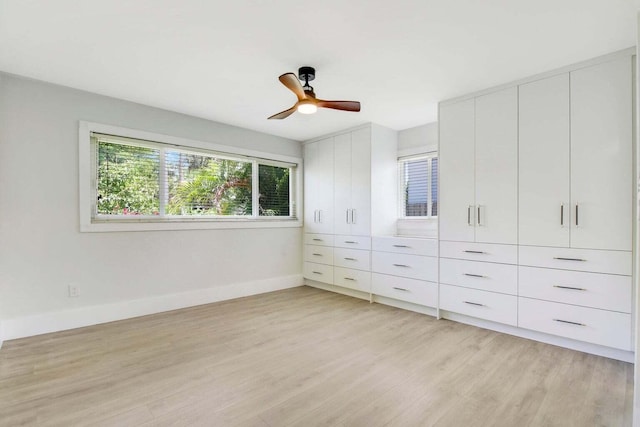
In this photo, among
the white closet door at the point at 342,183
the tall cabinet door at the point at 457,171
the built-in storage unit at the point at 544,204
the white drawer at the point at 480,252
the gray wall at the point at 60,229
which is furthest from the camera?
the white closet door at the point at 342,183

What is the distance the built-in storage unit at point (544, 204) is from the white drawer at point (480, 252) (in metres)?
0.01

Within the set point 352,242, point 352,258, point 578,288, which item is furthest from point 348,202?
point 578,288

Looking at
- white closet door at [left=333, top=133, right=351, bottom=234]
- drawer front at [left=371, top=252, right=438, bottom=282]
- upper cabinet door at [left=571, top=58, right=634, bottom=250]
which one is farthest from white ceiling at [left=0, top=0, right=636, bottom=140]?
drawer front at [left=371, top=252, right=438, bottom=282]

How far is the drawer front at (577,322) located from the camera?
243 cm

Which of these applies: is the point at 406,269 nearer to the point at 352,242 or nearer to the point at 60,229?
the point at 352,242

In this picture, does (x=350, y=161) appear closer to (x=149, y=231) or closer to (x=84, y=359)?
(x=149, y=231)

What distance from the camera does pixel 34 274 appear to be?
9.84 feet

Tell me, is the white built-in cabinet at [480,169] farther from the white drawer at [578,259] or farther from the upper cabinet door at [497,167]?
the white drawer at [578,259]

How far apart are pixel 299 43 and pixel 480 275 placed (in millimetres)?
2727

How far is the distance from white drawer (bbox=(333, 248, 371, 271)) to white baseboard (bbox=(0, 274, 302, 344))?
1.04 metres

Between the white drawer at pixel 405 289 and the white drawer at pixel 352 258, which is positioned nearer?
the white drawer at pixel 405 289

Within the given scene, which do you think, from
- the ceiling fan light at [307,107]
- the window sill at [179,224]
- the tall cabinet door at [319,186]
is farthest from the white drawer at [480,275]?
the window sill at [179,224]

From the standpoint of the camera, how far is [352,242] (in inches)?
177

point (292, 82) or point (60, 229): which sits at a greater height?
point (292, 82)
